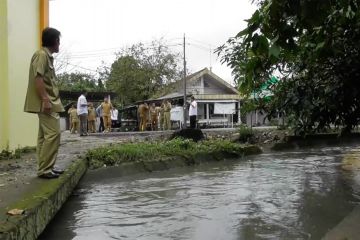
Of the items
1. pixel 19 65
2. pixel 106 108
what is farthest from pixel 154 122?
pixel 19 65

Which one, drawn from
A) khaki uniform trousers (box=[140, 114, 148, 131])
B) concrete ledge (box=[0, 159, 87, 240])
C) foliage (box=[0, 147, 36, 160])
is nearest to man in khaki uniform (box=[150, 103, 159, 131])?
khaki uniform trousers (box=[140, 114, 148, 131])

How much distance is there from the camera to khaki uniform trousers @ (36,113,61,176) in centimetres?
609

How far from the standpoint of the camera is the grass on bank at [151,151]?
9383mm

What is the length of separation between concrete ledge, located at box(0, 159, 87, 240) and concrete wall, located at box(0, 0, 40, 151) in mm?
3270

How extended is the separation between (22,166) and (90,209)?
2.01 m

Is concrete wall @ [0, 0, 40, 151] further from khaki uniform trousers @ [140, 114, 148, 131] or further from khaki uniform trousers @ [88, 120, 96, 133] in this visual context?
khaki uniform trousers @ [140, 114, 148, 131]

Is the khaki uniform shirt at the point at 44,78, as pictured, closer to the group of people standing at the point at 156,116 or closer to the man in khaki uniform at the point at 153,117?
the group of people standing at the point at 156,116

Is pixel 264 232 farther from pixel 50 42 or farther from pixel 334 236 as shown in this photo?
pixel 50 42

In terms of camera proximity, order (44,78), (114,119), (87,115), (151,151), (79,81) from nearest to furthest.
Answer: (44,78)
(151,151)
(87,115)
(114,119)
(79,81)

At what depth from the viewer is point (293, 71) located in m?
10.9

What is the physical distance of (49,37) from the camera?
6062 millimetres

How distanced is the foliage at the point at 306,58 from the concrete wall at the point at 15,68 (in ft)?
14.5

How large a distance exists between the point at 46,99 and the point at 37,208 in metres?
1.80

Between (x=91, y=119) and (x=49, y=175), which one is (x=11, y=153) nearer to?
(x=49, y=175)
